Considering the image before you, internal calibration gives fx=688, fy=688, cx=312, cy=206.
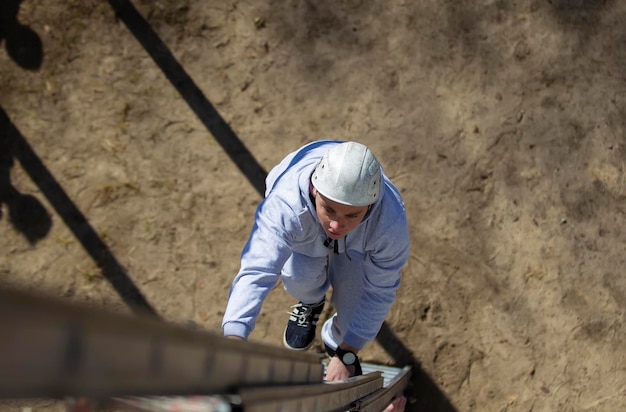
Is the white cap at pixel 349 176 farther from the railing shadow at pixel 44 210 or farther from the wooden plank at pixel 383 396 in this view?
the railing shadow at pixel 44 210

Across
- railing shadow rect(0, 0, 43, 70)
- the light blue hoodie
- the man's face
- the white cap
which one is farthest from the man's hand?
railing shadow rect(0, 0, 43, 70)

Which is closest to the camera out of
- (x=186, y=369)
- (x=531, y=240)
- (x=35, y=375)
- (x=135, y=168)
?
(x=35, y=375)

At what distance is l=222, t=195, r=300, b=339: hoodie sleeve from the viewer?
100 inches

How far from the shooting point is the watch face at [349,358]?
118 inches

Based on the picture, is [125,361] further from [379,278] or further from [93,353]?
[379,278]

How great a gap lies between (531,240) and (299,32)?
78.7 inches

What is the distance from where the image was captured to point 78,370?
2.70ft

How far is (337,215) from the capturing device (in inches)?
94.7

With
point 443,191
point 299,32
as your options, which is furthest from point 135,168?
point 443,191

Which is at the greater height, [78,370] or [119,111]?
[78,370]

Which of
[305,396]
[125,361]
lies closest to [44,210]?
[305,396]

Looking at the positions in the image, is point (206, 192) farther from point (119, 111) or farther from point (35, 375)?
point (35, 375)

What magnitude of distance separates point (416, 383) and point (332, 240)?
5.24ft

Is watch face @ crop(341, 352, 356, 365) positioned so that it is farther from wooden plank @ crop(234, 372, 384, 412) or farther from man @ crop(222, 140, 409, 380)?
wooden plank @ crop(234, 372, 384, 412)
